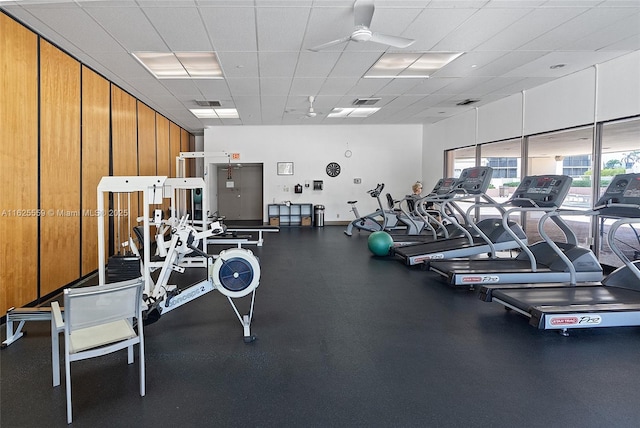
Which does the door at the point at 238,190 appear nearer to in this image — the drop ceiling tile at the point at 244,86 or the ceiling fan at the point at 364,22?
the drop ceiling tile at the point at 244,86

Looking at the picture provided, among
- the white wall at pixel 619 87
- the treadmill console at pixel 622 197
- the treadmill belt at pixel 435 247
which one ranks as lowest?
the treadmill belt at pixel 435 247

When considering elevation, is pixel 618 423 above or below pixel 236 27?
below

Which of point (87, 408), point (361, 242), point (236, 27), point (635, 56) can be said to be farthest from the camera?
point (361, 242)

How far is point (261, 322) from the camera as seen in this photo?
3.65 meters

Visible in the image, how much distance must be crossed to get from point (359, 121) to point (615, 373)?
9.06 m

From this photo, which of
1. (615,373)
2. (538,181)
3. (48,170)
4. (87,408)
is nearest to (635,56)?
(538,181)

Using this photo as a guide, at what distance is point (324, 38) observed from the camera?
4.56 m

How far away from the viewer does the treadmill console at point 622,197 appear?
11.6 ft

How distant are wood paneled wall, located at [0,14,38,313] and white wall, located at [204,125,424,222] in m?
7.37

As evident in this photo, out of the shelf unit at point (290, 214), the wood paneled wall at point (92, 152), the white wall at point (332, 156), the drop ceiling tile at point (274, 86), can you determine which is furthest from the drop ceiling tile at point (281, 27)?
the shelf unit at point (290, 214)

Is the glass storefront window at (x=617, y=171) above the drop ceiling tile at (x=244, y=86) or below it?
below

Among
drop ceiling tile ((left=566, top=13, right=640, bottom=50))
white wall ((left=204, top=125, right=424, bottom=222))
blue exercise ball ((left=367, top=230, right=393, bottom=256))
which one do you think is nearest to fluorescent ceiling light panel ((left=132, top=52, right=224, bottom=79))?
blue exercise ball ((left=367, top=230, right=393, bottom=256))

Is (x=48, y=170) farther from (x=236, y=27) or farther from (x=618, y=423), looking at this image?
(x=618, y=423)

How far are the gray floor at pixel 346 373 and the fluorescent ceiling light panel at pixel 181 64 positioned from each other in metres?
3.47
